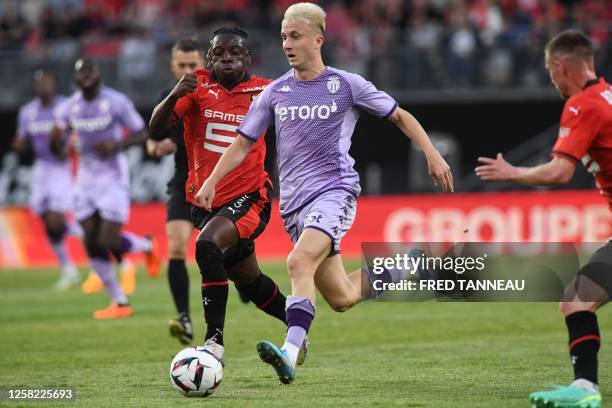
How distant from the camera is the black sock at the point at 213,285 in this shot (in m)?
7.94

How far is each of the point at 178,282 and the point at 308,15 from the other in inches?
157

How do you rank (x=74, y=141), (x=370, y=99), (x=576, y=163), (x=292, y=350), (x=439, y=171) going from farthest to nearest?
(x=74, y=141)
(x=370, y=99)
(x=439, y=171)
(x=292, y=350)
(x=576, y=163)

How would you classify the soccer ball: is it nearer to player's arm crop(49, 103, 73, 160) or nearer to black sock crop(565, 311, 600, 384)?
black sock crop(565, 311, 600, 384)

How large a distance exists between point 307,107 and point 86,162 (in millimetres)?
6818

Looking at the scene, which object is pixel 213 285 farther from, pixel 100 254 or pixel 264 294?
pixel 100 254

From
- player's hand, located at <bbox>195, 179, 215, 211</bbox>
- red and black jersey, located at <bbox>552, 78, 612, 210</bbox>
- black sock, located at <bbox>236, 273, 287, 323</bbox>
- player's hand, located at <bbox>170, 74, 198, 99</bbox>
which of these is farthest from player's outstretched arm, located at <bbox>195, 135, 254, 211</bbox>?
red and black jersey, located at <bbox>552, 78, 612, 210</bbox>

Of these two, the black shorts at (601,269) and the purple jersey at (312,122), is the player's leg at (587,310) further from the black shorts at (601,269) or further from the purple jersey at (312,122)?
the purple jersey at (312,122)

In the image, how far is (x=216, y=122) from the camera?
28.5ft

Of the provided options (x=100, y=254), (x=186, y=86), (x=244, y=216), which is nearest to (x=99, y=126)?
(x=100, y=254)

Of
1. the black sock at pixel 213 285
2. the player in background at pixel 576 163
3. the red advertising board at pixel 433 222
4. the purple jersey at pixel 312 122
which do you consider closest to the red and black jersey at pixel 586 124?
the player in background at pixel 576 163

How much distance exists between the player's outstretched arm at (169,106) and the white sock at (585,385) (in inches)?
131

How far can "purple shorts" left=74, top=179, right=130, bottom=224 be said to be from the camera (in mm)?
13664

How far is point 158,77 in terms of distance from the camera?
24734 millimetres

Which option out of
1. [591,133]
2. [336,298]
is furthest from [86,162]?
[591,133]
